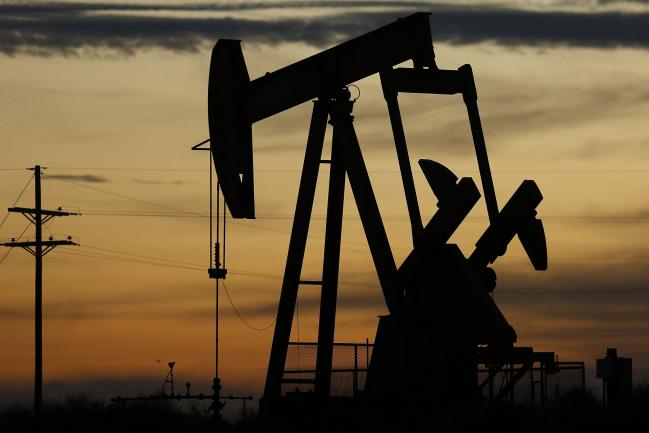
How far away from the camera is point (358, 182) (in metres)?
24.8

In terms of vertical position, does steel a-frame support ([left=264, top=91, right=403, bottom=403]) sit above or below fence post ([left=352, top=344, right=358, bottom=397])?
above

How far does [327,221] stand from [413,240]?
7.58ft

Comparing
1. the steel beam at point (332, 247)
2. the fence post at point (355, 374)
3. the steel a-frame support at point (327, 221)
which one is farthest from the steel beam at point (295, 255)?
the fence post at point (355, 374)

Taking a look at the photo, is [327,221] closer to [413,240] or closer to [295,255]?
[295,255]

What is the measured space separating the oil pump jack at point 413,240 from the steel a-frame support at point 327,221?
Result: 2cm

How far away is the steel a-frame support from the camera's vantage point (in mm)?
24844

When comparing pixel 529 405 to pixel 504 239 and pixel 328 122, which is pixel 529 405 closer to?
pixel 504 239

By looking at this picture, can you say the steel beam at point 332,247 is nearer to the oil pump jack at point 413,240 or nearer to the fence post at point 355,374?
the oil pump jack at point 413,240

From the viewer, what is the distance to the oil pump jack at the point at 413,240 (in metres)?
22.9

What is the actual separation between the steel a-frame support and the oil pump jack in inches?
0.6

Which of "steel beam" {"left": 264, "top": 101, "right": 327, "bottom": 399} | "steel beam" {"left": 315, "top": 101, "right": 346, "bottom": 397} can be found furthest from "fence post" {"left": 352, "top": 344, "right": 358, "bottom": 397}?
"steel beam" {"left": 264, "top": 101, "right": 327, "bottom": 399}

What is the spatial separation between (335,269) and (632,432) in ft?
17.1

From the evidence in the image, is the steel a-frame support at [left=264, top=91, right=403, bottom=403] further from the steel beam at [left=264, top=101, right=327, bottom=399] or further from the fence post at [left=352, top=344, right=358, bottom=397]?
the fence post at [left=352, top=344, right=358, bottom=397]

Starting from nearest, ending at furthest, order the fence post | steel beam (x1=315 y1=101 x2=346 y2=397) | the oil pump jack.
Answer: the oil pump jack, the fence post, steel beam (x1=315 y1=101 x2=346 y2=397)
